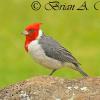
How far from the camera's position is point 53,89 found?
29.3 feet

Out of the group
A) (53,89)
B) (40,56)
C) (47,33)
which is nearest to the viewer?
(53,89)

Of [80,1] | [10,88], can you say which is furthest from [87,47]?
[10,88]

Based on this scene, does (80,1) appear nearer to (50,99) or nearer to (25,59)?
(25,59)

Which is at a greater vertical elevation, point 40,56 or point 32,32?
point 32,32

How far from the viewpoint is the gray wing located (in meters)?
11.1

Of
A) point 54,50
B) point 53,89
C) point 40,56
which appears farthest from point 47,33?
point 53,89

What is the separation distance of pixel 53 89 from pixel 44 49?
2.29 m

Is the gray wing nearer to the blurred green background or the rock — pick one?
the rock

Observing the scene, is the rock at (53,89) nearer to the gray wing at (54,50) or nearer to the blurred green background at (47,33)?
the gray wing at (54,50)

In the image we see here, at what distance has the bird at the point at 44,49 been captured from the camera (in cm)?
1099

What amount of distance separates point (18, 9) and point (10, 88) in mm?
10898

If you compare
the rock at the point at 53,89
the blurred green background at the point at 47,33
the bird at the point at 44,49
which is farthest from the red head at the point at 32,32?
the blurred green background at the point at 47,33

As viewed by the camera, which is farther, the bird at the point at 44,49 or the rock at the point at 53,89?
the bird at the point at 44,49

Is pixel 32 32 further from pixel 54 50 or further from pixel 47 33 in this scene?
pixel 47 33
